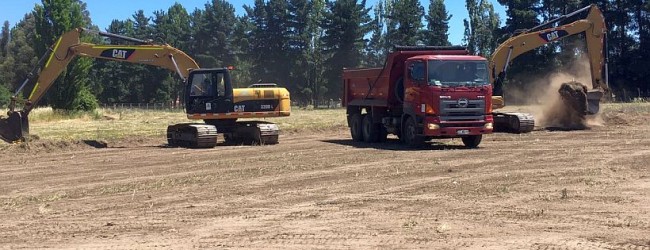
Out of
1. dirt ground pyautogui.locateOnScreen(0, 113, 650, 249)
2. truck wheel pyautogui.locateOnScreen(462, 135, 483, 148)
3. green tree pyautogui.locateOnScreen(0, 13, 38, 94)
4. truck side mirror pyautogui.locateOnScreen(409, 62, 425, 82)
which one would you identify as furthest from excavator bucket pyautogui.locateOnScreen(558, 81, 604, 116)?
green tree pyautogui.locateOnScreen(0, 13, 38, 94)

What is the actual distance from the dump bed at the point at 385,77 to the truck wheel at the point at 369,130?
0.58 meters

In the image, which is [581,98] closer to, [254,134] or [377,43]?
[254,134]

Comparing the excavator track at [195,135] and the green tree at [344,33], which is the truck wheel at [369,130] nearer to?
the excavator track at [195,135]

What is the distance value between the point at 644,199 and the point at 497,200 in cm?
226

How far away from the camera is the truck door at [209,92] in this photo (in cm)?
2494

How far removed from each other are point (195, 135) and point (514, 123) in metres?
12.0

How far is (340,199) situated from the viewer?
12.0 meters

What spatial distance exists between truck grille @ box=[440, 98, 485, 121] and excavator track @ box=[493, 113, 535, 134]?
6.39 metres

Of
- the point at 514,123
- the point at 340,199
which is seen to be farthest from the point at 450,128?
the point at 340,199

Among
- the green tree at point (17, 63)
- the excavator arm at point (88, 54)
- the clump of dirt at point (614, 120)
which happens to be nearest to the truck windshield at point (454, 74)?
the excavator arm at point (88, 54)

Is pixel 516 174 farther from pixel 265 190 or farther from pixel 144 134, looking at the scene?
pixel 144 134

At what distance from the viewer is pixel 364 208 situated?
35.9 feet

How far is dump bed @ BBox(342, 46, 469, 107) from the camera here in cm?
2314

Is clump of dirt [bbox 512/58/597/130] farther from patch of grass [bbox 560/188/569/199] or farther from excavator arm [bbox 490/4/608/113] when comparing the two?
patch of grass [bbox 560/188/569/199]
